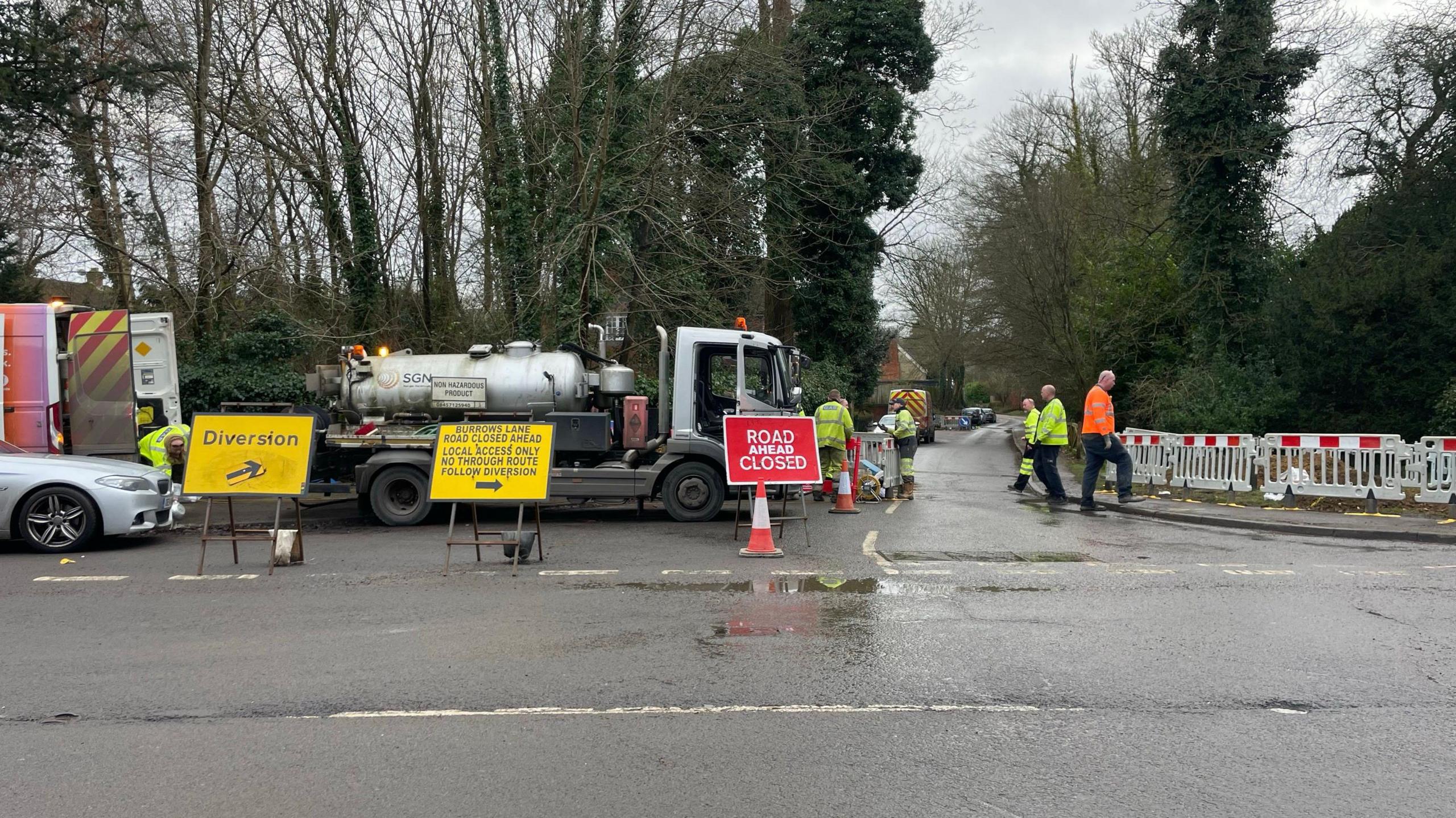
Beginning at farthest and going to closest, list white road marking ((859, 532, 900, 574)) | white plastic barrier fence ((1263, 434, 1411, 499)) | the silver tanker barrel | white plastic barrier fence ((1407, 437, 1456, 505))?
white plastic barrier fence ((1263, 434, 1411, 499)) → the silver tanker barrel → white plastic barrier fence ((1407, 437, 1456, 505)) → white road marking ((859, 532, 900, 574))

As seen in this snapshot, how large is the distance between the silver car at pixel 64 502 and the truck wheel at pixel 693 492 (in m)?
6.08

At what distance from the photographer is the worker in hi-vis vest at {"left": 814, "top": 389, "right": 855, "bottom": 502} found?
1494cm

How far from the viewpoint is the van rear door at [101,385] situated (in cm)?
1381

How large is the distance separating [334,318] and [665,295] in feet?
22.7

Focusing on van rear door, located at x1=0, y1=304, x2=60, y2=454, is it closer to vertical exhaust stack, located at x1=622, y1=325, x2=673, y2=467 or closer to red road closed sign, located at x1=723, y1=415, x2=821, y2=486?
vertical exhaust stack, located at x1=622, y1=325, x2=673, y2=467

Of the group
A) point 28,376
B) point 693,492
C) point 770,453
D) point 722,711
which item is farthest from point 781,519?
point 28,376

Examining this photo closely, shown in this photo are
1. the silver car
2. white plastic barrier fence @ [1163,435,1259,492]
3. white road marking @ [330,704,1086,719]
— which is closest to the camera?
white road marking @ [330,704,1086,719]

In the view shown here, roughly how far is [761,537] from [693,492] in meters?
3.15

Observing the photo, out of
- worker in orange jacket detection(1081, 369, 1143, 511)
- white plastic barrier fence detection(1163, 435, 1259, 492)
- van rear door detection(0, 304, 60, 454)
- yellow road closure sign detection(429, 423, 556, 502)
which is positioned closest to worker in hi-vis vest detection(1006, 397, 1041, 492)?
worker in orange jacket detection(1081, 369, 1143, 511)

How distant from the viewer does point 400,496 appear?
1347 centimetres

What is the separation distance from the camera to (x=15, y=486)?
10.6m

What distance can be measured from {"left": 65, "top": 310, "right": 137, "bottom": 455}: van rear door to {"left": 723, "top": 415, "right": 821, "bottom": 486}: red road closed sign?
28.1ft

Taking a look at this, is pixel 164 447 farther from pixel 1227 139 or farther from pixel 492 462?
pixel 1227 139

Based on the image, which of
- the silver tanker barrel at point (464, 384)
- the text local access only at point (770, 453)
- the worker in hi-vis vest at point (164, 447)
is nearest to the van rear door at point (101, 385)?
the worker in hi-vis vest at point (164, 447)
